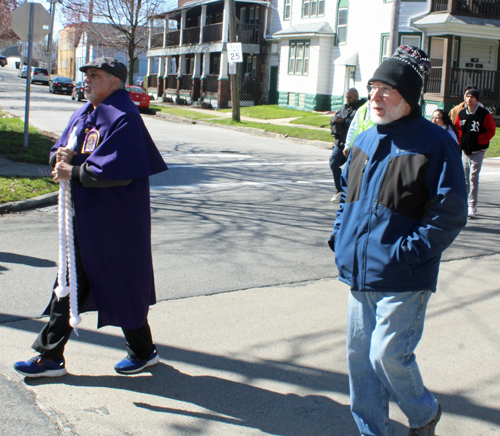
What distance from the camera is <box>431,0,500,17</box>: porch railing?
1004 inches

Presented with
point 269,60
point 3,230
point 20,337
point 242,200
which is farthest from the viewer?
point 269,60

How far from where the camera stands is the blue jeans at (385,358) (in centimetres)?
262

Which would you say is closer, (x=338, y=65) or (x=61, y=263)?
(x=61, y=263)

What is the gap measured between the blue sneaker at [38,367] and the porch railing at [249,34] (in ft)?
116

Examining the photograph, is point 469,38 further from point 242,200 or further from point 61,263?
point 61,263

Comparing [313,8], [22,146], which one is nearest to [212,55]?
[313,8]

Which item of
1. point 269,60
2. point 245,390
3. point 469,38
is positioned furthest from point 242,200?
point 269,60

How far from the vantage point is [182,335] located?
4289 millimetres

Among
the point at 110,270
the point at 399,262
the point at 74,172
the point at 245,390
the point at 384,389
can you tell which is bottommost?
the point at 245,390

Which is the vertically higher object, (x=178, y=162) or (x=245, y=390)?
(x=178, y=162)

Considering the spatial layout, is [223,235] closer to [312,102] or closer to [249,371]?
[249,371]

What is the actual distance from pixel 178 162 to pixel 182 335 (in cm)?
913

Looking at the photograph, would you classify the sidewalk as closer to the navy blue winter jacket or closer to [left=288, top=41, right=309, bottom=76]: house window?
the navy blue winter jacket

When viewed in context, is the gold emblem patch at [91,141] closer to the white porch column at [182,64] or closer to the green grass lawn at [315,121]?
the green grass lawn at [315,121]
